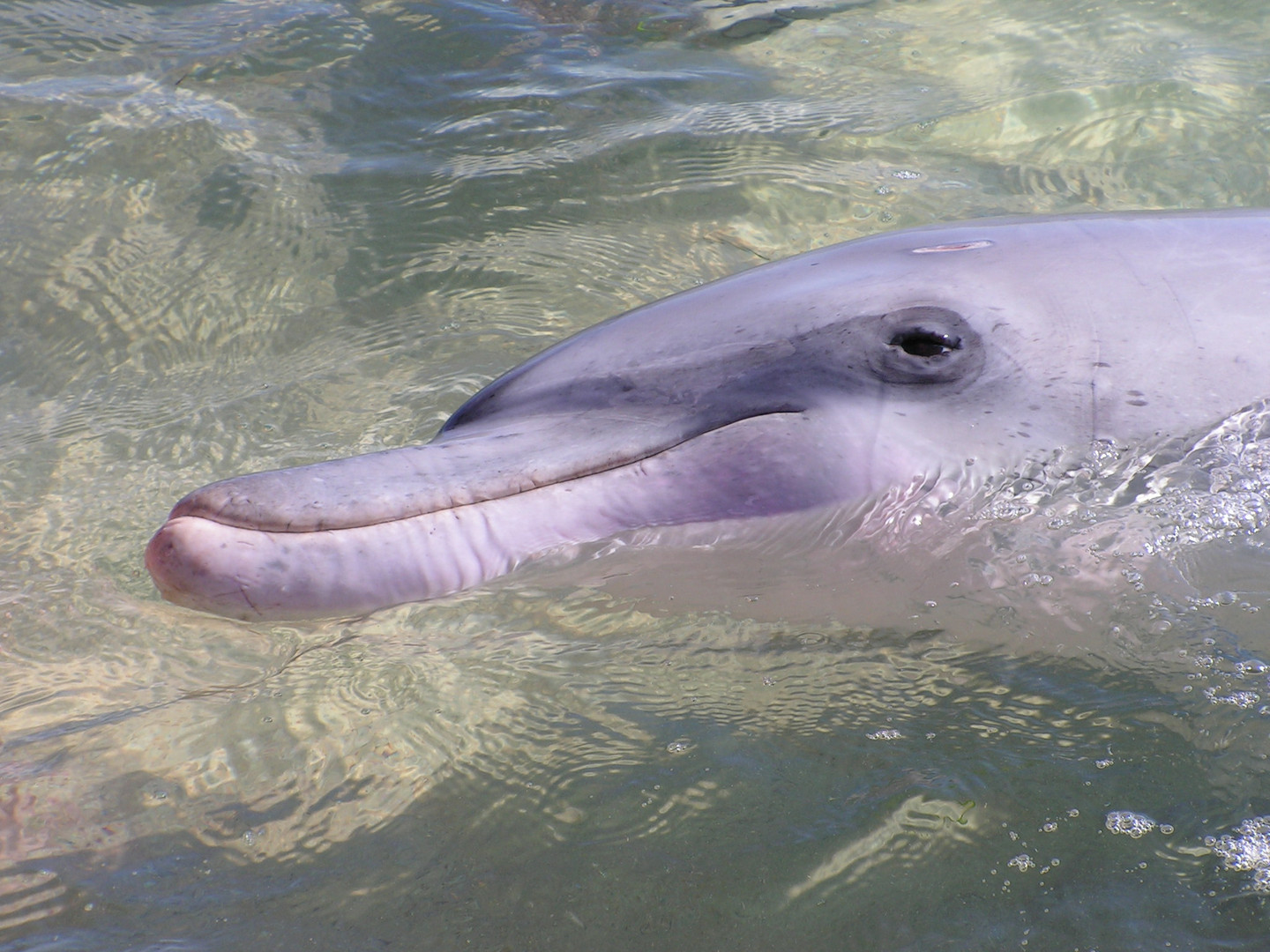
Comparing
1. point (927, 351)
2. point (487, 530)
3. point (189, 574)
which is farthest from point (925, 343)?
point (189, 574)

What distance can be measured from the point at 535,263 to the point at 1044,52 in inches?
158

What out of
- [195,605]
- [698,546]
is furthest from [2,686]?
[698,546]

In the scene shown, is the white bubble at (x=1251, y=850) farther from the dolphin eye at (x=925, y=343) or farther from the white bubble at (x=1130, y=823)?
the dolphin eye at (x=925, y=343)

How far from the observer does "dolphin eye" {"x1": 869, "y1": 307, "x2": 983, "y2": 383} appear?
3166mm

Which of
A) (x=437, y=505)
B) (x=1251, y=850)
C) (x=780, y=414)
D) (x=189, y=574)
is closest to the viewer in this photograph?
(x=1251, y=850)

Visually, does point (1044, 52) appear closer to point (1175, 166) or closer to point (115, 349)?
point (1175, 166)

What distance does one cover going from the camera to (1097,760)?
2768 millimetres

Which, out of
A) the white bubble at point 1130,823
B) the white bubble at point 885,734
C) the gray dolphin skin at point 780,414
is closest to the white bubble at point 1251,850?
the white bubble at point 1130,823

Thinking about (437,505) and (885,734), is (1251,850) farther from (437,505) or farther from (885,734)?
(437,505)

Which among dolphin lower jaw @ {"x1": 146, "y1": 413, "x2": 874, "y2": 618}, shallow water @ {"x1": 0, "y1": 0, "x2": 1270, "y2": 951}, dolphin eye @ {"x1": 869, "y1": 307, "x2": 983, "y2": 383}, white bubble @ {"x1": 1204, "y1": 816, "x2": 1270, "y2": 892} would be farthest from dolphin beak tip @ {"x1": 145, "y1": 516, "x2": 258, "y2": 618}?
white bubble @ {"x1": 1204, "y1": 816, "x2": 1270, "y2": 892}

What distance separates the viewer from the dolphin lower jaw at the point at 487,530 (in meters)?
2.72

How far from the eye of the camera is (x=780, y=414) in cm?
314

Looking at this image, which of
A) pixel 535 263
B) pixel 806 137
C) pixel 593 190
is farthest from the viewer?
pixel 806 137

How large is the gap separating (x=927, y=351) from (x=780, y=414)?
1.42 feet
